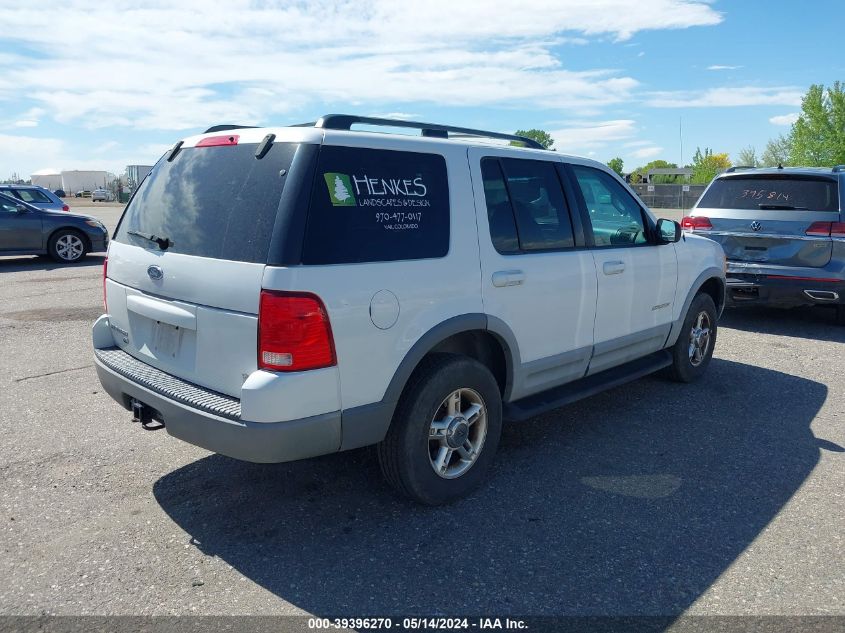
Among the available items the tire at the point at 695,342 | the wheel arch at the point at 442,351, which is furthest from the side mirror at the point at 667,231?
the wheel arch at the point at 442,351

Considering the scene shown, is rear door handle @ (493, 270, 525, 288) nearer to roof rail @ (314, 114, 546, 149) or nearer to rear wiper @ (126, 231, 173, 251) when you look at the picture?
roof rail @ (314, 114, 546, 149)

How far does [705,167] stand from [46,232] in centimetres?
7500

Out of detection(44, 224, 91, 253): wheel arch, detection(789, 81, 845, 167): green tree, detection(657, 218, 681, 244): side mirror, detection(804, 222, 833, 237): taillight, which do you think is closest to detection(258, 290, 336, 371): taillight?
detection(657, 218, 681, 244): side mirror

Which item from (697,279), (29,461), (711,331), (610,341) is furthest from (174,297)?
(711,331)

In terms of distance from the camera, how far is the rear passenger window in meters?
3.95

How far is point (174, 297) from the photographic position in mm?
3439

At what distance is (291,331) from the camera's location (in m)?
2.97

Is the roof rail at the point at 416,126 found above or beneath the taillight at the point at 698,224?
above

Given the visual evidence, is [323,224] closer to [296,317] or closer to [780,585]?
[296,317]

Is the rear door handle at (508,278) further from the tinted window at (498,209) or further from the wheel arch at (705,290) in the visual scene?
the wheel arch at (705,290)

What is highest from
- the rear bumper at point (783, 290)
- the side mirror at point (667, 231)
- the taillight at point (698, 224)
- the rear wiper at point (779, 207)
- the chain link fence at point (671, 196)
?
the chain link fence at point (671, 196)

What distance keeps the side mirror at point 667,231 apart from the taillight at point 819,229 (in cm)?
333

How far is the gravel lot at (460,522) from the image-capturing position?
2.94 metres

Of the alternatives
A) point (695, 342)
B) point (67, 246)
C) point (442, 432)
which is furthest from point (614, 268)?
point (67, 246)
